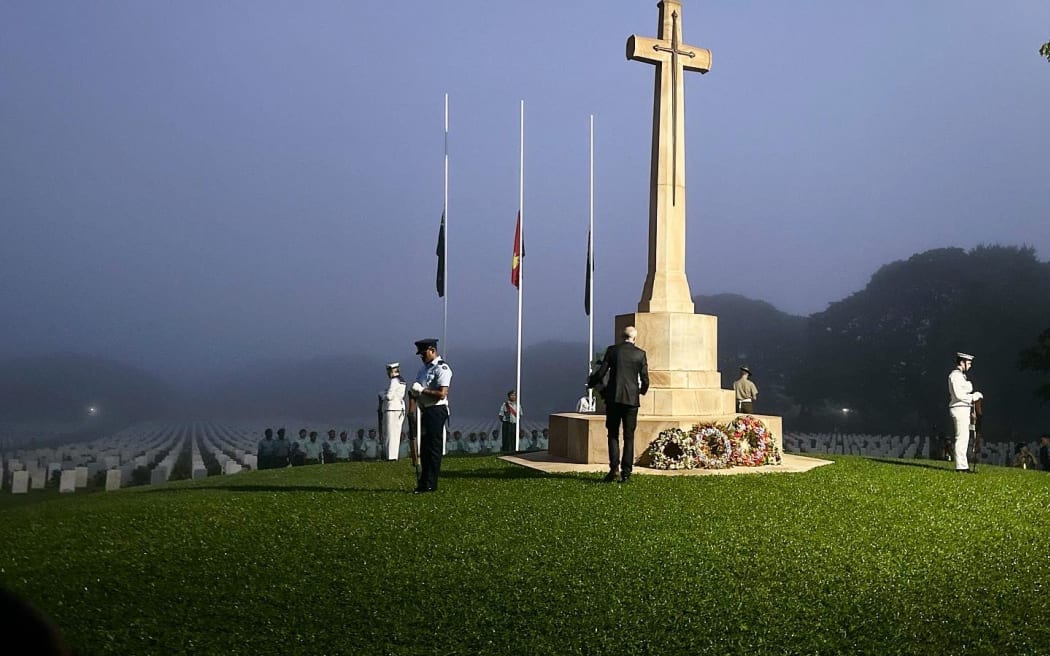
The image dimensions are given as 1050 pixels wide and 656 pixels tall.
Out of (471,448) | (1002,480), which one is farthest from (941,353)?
(1002,480)

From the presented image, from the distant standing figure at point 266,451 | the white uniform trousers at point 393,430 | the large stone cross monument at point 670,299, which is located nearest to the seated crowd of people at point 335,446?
the distant standing figure at point 266,451

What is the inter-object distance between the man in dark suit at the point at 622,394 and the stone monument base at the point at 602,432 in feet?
5.41

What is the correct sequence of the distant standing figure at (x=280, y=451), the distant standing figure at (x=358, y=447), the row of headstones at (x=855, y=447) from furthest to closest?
the row of headstones at (x=855, y=447) < the distant standing figure at (x=358, y=447) < the distant standing figure at (x=280, y=451)

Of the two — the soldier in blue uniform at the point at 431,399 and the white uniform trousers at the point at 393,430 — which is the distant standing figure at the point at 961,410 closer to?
the soldier in blue uniform at the point at 431,399

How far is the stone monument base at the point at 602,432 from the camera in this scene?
1233 centimetres

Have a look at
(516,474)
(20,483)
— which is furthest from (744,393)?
(20,483)

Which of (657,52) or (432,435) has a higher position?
(657,52)

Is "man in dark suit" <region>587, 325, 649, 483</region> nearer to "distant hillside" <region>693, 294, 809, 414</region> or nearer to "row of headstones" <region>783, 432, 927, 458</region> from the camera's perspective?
"row of headstones" <region>783, 432, 927, 458</region>

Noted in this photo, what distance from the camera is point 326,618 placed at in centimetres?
515

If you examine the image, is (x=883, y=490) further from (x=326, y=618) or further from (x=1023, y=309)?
(x=1023, y=309)

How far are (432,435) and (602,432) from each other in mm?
3959

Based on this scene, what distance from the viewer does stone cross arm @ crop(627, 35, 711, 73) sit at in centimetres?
1405

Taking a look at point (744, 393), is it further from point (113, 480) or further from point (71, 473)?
point (71, 473)

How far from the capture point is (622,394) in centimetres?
1010
